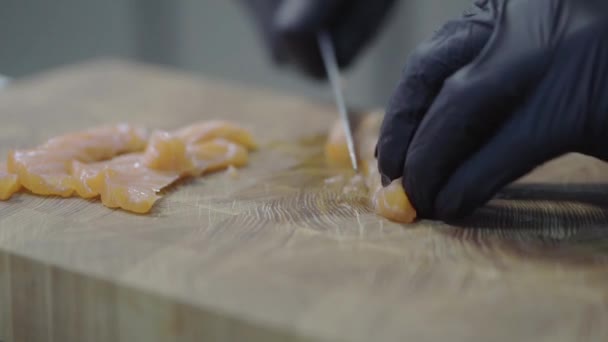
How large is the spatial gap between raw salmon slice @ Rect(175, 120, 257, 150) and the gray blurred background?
2.09 metres

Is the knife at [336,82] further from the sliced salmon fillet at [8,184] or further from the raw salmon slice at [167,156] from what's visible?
the sliced salmon fillet at [8,184]

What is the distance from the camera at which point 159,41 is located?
4.46 metres

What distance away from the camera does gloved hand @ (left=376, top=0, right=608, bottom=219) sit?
1.33 m

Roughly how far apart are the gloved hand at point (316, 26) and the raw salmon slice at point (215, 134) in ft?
2.65

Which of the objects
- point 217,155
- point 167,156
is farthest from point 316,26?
point 167,156

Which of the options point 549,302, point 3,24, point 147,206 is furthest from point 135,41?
point 549,302

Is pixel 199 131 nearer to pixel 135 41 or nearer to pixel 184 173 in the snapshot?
pixel 184 173

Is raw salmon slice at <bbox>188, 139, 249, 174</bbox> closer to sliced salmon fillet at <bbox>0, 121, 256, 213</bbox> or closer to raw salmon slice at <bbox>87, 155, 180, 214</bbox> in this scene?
sliced salmon fillet at <bbox>0, 121, 256, 213</bbox>

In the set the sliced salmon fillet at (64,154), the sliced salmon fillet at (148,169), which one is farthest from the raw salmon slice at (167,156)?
the sliced salmon fillet at (64,154)

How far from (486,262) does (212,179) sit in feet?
2.38

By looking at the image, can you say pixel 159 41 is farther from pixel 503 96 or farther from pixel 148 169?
pixel 503 96

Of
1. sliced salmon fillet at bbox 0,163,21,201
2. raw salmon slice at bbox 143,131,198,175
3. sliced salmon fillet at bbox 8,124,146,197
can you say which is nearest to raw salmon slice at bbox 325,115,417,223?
raw salmon slice at bbox 143,131,198,175

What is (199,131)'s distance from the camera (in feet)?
6.40

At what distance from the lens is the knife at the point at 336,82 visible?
1.96 metres
